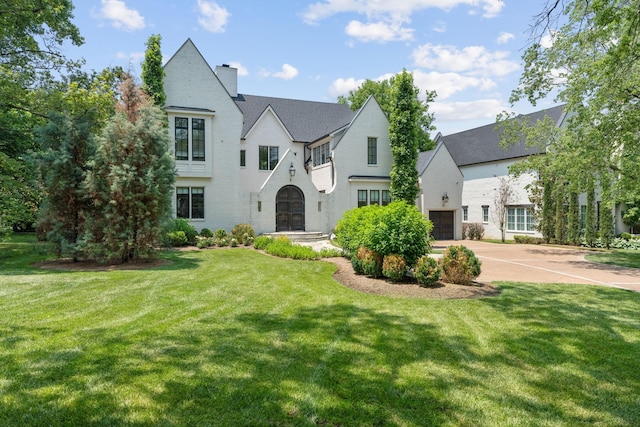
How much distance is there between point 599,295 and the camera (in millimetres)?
8906

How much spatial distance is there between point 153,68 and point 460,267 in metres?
18.1

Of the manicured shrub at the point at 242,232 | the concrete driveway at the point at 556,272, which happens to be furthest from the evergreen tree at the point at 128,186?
the concrete driveway at the point at 556,272

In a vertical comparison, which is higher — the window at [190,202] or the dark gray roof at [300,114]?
the dark gray roof at [300,114]

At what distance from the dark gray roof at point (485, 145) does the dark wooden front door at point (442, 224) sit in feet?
19.6

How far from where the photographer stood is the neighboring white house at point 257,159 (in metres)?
20.8

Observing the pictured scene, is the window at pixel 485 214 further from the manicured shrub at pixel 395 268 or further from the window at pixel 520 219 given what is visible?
the manicured shrub at pixel 395 268

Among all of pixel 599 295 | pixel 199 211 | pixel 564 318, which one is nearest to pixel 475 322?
pixel 564 318

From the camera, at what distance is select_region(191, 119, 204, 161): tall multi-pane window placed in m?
20.8

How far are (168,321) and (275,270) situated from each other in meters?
5.50

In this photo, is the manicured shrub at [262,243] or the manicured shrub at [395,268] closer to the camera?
the manicured shrub at [395,268]

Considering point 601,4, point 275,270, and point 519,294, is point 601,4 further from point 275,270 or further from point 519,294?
point 275,270

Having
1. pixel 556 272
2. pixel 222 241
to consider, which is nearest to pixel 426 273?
pixel 556 272

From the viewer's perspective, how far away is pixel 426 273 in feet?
29.9

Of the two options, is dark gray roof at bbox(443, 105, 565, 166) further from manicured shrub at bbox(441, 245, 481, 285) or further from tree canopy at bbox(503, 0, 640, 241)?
manicured shrub at bbox(441, 245, 481, 285)
